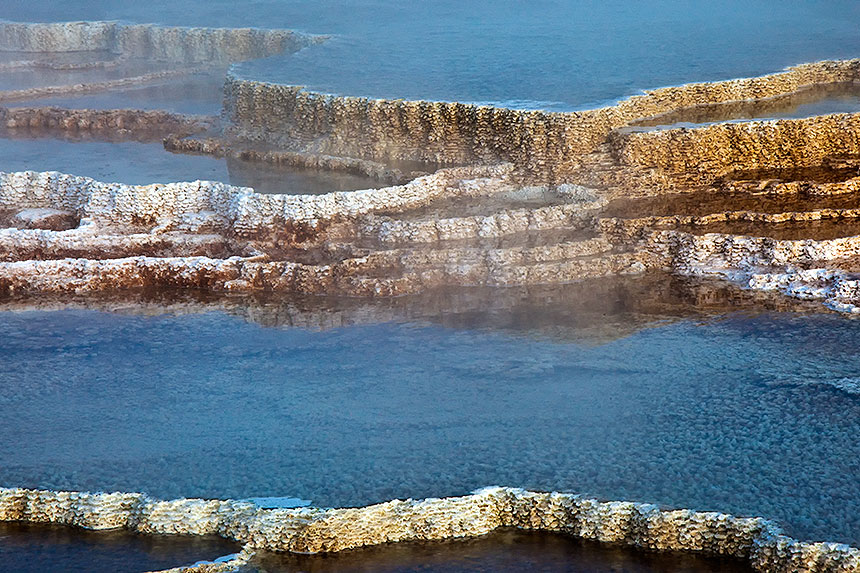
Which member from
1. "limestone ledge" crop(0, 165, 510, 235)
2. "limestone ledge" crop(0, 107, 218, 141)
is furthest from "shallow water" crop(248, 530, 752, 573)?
"limestone ledge" crop(0, 107, 218, 141)

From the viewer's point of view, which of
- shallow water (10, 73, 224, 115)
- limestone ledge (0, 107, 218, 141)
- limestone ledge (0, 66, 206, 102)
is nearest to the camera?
limestone ledge (0, 107, 218, 141)

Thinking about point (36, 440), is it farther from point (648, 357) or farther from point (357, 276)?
point (648, 357)

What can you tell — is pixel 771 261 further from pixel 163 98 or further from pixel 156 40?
pixel 156 40

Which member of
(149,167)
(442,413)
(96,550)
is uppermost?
(149,167)

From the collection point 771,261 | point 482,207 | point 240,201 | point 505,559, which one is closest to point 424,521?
point 505,559

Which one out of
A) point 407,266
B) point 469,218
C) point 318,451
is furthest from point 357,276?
point 318,451

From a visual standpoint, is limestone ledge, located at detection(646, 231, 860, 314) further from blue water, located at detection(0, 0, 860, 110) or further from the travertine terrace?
blue water, located at detection(0, 0, 860, 110)
